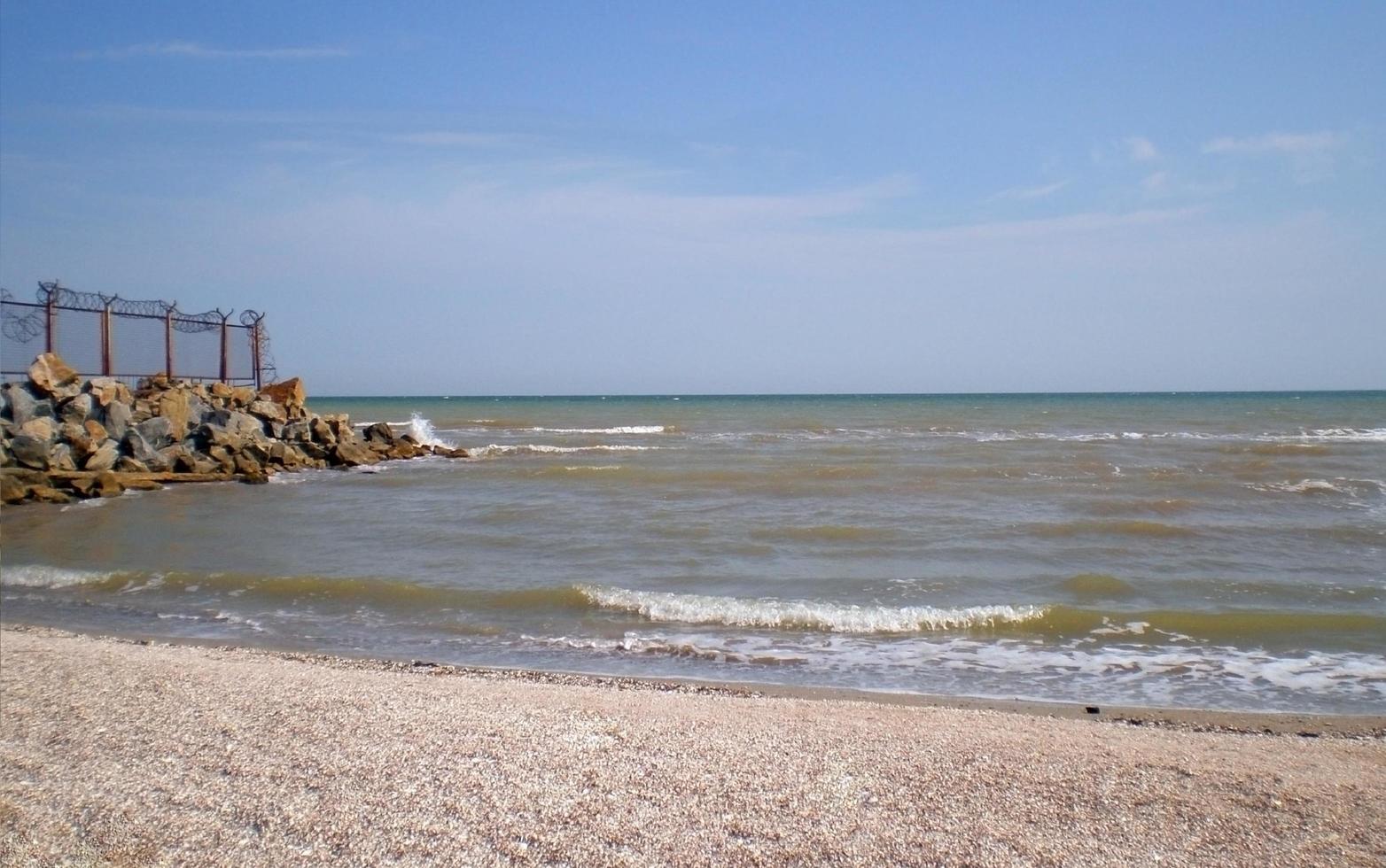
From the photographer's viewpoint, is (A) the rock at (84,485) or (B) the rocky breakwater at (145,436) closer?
(A) the rock at (84,485)

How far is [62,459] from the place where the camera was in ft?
64.6

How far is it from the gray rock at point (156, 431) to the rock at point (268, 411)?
3768 mm

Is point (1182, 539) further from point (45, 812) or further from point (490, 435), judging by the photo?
point (490, 435)

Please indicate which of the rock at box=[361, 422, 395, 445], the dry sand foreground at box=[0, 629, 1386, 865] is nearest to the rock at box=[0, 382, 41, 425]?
the rock at box=[361, 422, 395, 445]

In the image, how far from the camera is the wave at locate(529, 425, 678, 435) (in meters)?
45.2

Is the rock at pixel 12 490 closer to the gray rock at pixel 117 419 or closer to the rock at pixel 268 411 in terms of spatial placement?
the gray rock at pixel 117 419

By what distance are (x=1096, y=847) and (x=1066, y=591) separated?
6528mm

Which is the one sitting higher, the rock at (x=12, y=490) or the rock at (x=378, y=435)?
the rock at (x=378, y=435)

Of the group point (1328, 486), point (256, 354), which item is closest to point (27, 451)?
point (256, 354)

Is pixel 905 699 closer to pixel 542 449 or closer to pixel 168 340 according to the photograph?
pixel 168 340

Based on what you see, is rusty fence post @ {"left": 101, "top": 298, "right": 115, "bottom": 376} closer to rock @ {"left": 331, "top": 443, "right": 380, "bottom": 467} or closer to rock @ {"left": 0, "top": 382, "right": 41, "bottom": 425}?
rock @ {"left": 0, "top": 382, "right": 41, "bottom": 425}

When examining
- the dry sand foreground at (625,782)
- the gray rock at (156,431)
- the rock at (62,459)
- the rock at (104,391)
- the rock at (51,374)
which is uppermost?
the rock at (51,374)

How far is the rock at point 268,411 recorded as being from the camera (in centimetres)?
2652

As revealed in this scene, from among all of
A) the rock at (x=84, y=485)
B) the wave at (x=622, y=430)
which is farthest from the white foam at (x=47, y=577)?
the wave at (x=622, y=430)
